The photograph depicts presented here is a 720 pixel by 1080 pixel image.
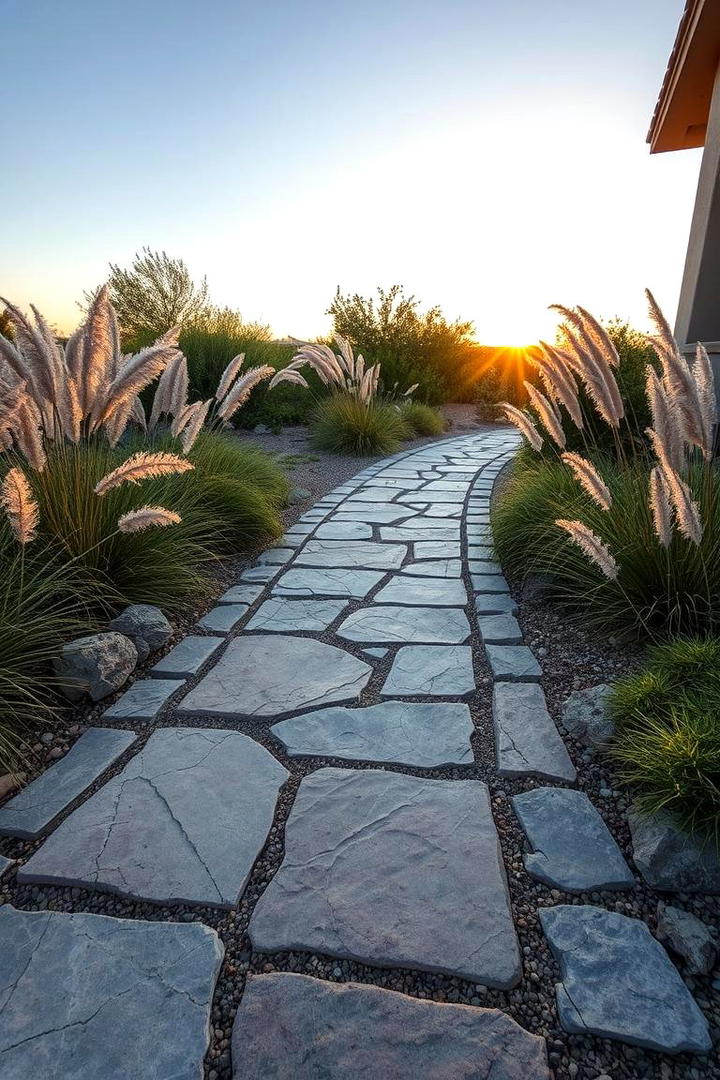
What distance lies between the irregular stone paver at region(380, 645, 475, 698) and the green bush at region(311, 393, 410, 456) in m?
5.58

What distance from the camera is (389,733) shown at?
2.12 meters

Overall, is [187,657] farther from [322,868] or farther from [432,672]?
[322,868]

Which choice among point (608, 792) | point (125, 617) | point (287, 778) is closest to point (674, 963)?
point (608, 792)

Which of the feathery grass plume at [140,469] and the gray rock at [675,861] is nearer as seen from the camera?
the gray rock at [675,861]

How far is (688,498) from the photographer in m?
1.95

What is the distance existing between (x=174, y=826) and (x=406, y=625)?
163 cm

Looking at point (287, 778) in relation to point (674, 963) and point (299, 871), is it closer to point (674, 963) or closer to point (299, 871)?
point (299, 871)

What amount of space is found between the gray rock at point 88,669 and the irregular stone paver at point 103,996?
3.14 ft

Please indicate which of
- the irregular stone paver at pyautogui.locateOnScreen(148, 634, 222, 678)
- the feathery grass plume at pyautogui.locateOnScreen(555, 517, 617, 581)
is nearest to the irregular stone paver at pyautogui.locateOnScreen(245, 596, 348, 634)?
the irregular stone paver at pyautogui.locateOnScreen(148, 634, 222, 678)

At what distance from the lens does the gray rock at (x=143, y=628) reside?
105 inches

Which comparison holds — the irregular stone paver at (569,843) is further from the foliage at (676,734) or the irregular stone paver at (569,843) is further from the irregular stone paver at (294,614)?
the irregular stone paver at (294,614)

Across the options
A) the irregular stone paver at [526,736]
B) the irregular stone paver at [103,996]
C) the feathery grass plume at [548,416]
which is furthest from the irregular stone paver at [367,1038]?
the feathery grass plume at [548,416]

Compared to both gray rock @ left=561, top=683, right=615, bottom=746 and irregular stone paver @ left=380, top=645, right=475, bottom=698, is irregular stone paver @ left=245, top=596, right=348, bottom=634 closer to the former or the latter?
irregular stone paver @ left=380, top=645, right=475, bottom=698

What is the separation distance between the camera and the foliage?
1524 millimetres
